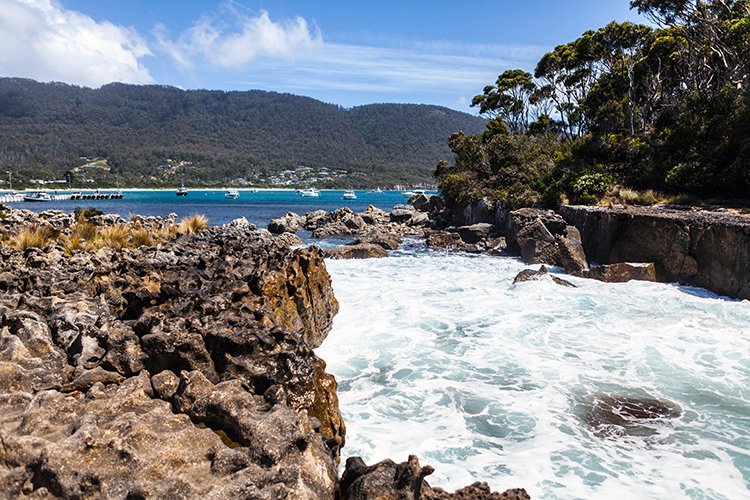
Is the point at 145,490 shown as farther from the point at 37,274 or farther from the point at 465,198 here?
the point at 465,198

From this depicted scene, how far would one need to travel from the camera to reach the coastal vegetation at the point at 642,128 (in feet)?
88.1

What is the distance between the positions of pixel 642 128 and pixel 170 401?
41.8 metres

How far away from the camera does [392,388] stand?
33.4 ft

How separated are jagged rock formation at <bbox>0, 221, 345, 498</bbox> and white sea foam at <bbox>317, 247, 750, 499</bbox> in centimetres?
239

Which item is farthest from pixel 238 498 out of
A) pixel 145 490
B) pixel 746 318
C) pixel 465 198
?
pixel 465 198

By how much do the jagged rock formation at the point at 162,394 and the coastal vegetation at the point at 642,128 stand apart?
26295mm

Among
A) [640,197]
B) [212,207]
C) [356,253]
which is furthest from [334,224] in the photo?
[212,207]

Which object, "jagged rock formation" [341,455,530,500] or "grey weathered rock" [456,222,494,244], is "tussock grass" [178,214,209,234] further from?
"jagged rock formation" [341,455,530,500]

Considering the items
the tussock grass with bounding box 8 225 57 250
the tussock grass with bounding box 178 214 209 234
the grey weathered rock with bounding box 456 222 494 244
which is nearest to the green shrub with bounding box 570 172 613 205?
the grey weathered rock with bounding box 456 222 494 244

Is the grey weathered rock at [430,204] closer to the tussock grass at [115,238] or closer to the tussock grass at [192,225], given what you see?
the tussock grass at [192,225]

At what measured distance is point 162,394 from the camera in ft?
17.5

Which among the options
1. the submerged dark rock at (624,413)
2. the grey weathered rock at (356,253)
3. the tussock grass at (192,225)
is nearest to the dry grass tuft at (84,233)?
the tussock grass at (192,225)

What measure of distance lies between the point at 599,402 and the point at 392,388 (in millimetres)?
4153

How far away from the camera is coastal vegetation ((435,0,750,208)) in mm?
26844
